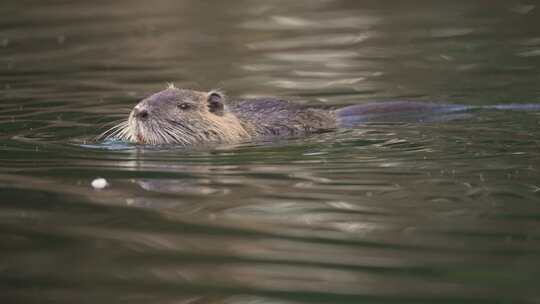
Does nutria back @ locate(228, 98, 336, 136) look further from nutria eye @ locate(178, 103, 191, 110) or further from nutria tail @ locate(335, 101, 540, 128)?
nutria eye @ locate(178, 103, 191, 110)

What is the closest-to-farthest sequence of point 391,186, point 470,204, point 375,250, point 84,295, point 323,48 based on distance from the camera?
point 84,295
point 375,250
point 470,204
point 391,186
point 323,48

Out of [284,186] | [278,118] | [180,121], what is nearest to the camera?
[284,186]

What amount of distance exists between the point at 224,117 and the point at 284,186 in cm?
233

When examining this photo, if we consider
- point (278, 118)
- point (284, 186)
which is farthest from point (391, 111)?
point (284, 186)

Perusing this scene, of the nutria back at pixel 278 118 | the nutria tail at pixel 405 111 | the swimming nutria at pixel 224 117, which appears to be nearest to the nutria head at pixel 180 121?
the swimming nutria at pixel 224 117

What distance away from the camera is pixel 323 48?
42.3 feet

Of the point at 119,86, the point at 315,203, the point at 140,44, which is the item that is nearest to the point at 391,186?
the point at 315,203

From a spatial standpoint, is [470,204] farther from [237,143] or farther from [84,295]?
[237,143]

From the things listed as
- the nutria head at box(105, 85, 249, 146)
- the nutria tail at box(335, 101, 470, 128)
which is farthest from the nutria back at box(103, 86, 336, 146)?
the nutria tail at box(335, 101, 470, 128)

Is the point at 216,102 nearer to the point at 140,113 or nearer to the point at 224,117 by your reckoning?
the point at 224,117

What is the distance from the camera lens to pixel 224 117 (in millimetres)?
8305

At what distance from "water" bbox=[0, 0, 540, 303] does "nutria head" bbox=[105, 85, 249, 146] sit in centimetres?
20

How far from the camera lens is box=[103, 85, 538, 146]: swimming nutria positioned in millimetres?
7895

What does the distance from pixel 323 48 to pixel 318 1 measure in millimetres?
4168
